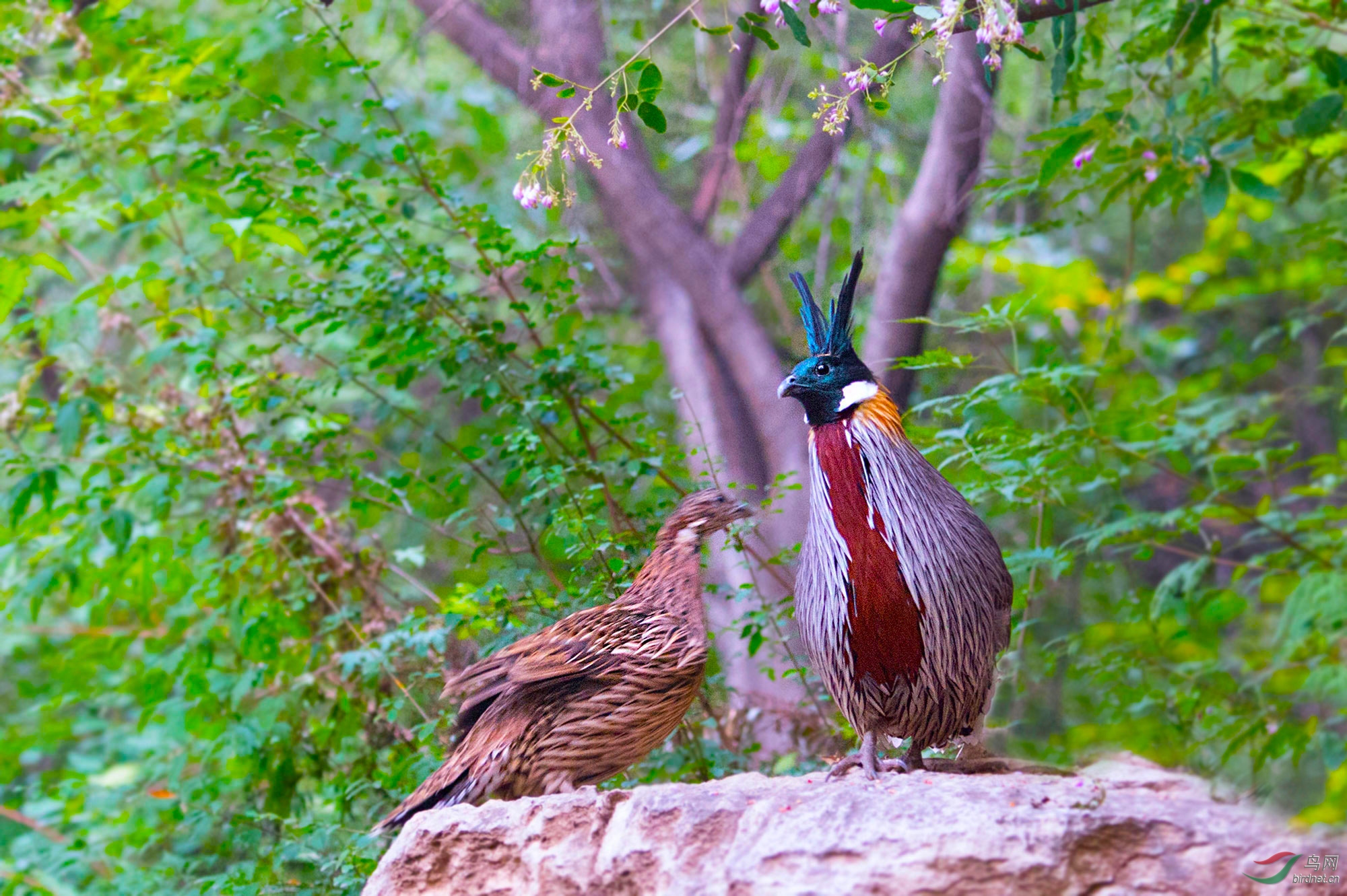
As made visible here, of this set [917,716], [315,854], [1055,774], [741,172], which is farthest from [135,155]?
[1055,774]

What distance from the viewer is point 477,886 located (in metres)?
2.75

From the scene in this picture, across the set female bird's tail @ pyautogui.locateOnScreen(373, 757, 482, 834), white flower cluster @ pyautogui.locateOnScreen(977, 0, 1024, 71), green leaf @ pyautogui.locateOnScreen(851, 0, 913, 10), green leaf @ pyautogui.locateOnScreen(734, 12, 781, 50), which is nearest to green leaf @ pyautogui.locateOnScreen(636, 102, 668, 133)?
green leaf @ pyautogui.locateOnScreen(734, 12, 781, 50)

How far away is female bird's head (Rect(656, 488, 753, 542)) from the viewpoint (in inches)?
134

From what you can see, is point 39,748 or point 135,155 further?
point 39,748

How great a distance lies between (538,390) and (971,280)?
3.59m

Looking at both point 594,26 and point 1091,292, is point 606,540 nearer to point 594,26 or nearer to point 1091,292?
point 594,26

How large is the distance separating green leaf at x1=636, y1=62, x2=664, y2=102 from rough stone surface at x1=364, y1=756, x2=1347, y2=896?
1.86 metres

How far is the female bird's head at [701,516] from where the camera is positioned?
3.41 m

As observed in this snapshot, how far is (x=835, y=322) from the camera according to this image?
318 cm

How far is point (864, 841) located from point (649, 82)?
2.11 m

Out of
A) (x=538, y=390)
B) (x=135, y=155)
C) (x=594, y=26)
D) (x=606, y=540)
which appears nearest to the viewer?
(x=606, y=540)

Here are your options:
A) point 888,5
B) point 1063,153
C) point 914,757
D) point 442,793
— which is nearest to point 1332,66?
point 1063,153

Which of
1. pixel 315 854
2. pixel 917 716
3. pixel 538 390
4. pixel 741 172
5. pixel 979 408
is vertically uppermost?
pixel 741 172

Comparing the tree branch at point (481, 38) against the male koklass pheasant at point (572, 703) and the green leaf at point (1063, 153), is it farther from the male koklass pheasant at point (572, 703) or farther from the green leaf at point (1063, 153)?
the male koklass pheasant at point (572, 703)
